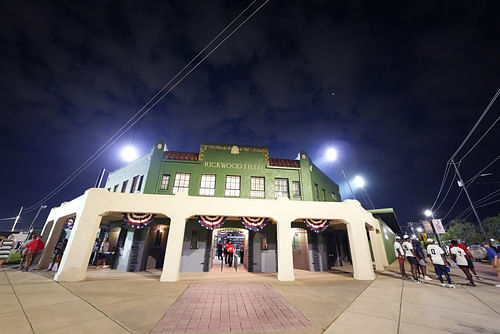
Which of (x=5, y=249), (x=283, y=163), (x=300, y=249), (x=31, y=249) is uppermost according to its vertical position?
(x=283, y=163)

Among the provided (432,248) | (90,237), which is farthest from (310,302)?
(90,237)

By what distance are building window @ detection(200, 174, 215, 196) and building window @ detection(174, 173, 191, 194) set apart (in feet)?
3.47

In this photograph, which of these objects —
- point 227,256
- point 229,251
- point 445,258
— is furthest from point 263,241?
point 445,258

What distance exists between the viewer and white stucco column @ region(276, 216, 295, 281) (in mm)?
9148

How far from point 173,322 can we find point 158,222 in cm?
1003

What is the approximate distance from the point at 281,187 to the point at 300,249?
4.82 m

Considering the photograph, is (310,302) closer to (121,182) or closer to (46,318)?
(46,318)

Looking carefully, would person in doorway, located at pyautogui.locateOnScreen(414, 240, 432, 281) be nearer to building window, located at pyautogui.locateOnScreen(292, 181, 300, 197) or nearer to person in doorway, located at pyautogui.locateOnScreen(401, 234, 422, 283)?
person in doorway, located at pyautogui.locateOnScreen(401, 234, 422, 283)

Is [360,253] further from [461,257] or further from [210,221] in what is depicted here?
[210,221]

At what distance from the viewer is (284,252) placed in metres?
9.34

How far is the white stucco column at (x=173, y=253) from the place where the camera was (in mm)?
8609

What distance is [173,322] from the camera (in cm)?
417

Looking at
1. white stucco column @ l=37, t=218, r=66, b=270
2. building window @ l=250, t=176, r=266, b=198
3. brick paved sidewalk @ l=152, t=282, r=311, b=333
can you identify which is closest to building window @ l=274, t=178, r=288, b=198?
building window @ l=250, t=176, r=266, b=198

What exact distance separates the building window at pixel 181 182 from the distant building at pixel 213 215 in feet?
0.23
